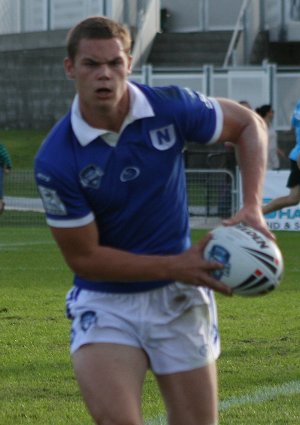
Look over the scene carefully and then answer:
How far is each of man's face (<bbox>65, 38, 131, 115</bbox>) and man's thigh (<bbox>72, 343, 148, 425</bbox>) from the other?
98 centimetres

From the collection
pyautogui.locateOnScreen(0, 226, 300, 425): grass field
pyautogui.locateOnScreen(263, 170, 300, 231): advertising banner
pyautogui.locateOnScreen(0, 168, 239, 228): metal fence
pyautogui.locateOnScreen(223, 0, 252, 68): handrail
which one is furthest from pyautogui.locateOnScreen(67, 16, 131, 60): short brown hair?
pyautogui.locateOnScreen(223, 0, 252, 68): handrail

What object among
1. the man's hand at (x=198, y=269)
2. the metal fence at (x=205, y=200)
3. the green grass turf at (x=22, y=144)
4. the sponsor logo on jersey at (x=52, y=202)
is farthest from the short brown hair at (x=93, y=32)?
the green grass turf at (x=22, y=144)

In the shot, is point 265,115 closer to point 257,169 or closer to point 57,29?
point 57,29

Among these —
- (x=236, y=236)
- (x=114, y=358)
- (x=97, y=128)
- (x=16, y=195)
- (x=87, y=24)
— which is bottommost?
(x=16, y=195)

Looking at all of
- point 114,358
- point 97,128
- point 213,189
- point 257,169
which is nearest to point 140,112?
point 97,128

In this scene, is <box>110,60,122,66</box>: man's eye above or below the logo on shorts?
above

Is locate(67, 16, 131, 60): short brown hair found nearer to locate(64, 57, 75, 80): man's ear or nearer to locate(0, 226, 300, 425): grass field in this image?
locate(64, 57, 75, 80): man's ear

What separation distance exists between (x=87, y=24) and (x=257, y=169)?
0.92 metres

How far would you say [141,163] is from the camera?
17.8ft

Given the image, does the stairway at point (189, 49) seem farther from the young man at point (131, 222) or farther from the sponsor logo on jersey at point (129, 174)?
the sponsor logo on jersey at point (129, 174)

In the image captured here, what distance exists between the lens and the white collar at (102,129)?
5.39 meters

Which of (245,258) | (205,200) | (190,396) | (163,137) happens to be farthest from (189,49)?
(245,258)

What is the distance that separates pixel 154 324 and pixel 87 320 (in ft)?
0.92

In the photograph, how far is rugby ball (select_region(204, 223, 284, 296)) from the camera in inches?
203
